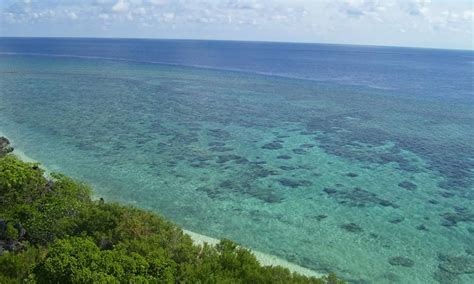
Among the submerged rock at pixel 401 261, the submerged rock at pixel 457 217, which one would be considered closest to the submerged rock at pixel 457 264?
the submerged rock at pixel 401 261

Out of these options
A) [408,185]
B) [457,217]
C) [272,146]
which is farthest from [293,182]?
[457,217]

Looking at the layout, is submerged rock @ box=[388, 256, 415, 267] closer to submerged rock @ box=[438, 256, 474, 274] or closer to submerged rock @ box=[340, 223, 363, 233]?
submerged rock @ box=[438, 256, 474, 274]

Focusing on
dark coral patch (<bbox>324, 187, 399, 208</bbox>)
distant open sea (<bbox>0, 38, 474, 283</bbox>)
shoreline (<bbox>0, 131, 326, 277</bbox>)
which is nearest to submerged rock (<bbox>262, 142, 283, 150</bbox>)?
Answer: distant open sea (<bbox>0, 38, 474, 283</bbox>)

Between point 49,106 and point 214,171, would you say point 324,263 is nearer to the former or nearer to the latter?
point 214,171

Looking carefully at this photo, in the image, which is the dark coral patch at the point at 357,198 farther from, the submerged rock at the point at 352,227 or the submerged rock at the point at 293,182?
the submerged rock at the point at 352,227

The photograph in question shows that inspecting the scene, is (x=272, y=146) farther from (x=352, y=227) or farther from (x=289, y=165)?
(x=352, y=227)
